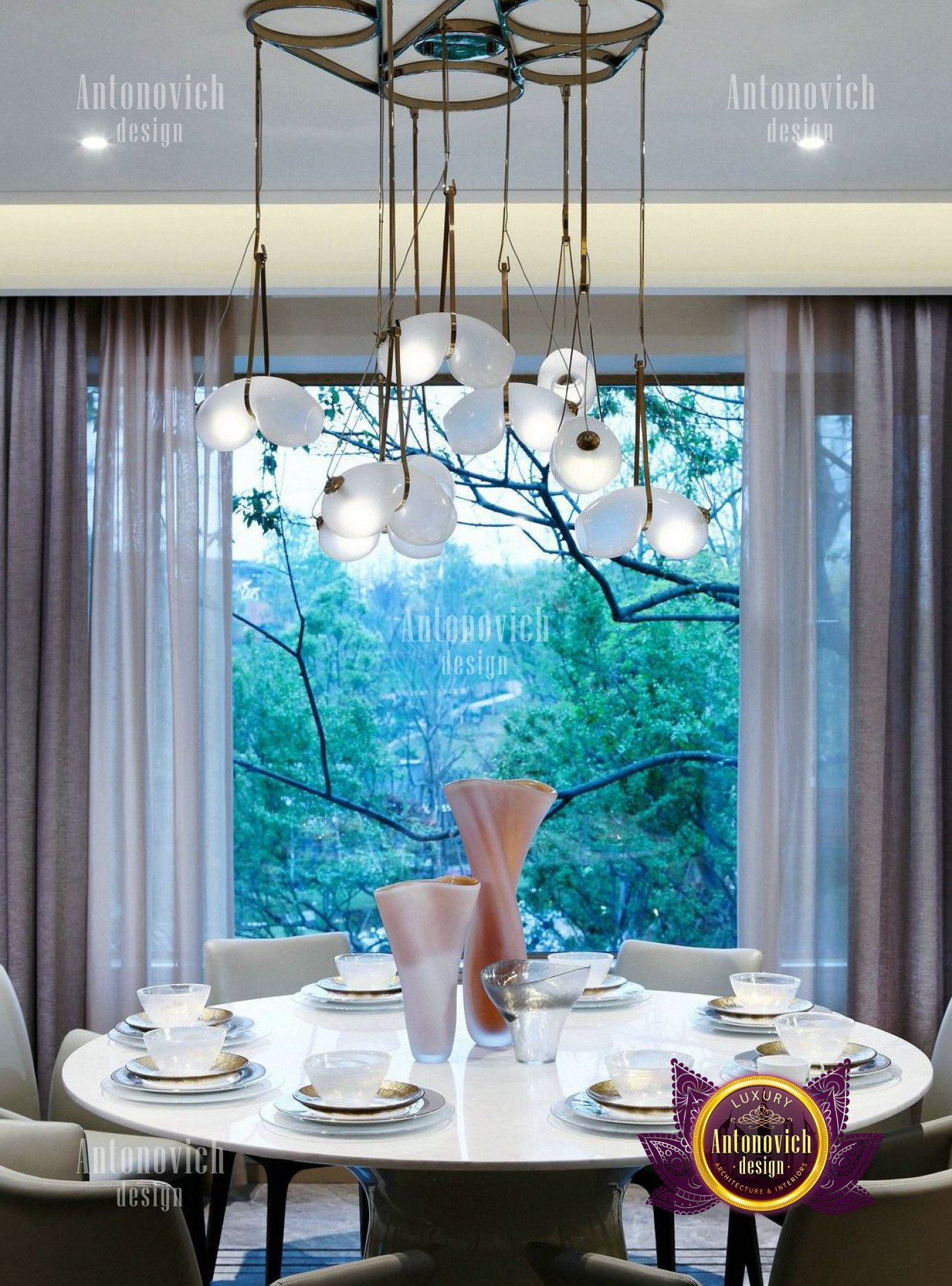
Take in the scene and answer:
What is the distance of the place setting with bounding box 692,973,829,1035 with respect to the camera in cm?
267

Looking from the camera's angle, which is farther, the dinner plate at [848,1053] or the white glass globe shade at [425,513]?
the white glass globe shade at [425,513]

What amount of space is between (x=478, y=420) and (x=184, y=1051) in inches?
51.5

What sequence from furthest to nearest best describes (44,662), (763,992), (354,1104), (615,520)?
(44,662)
(763,992)
(615,520)
(354,1104)

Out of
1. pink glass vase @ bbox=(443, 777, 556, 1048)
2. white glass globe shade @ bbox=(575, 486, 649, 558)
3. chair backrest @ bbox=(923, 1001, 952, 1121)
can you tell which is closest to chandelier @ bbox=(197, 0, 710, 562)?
white glass globe shade @ bbox=(575, 486, 649, 558)

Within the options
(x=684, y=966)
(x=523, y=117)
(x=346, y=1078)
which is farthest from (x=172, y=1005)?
(x=523, y=117)

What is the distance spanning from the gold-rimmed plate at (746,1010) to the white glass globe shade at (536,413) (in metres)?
1.18

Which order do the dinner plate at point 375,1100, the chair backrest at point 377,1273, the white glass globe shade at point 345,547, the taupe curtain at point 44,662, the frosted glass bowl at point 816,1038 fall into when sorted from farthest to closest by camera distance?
the taupe curtain at point 44,662, the white glass globe shade at point 345,547, the frosted glass bowl at point 816,1038, the dinner plate at point 375,1100, the chair backrest at point 377,1273

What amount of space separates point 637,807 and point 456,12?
307cm

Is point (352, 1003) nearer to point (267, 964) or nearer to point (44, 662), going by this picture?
point (267, 964)

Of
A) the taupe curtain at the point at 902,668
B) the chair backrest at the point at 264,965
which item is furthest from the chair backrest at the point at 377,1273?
the taupe curtain at the point at 902,668

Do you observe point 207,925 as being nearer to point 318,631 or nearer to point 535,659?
point 318,631

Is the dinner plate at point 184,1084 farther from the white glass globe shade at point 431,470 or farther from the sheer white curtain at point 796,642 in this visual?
the sheer white curtain at point 796,642

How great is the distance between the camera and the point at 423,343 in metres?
2.60

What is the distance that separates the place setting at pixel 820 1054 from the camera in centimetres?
230
